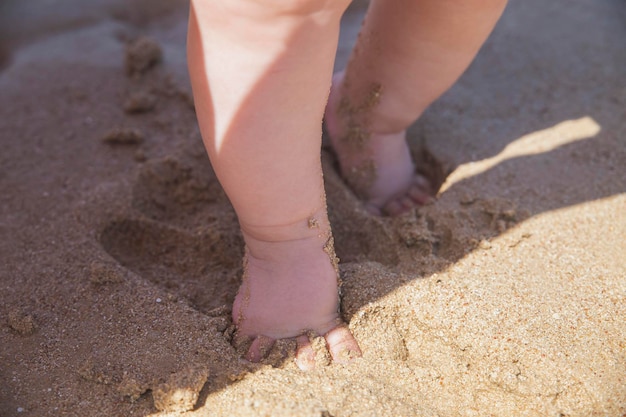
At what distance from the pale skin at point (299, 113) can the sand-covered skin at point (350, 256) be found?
7cm

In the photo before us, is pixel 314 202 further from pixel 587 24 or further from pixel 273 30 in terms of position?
pixel 587 24

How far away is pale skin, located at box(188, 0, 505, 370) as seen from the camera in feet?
2.78

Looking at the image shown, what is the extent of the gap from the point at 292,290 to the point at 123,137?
2.18 feet

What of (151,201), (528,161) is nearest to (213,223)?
(151,201)

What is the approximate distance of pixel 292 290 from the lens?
1006mm

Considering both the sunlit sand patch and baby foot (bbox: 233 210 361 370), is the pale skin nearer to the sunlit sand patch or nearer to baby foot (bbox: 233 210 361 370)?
baby foot (bbox: 233 210 361 370)

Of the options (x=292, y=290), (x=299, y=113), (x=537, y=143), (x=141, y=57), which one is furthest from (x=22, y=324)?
(x=537, y=143)

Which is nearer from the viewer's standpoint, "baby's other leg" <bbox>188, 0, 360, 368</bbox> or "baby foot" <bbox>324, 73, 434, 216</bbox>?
"baby's other leg" <bbox>188, 0, 360, 368</bbox>

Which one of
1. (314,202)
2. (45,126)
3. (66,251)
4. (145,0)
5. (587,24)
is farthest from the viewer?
(145,0)

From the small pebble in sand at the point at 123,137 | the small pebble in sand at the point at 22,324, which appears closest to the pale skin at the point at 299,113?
the small pebble in sand at the point at 22,324

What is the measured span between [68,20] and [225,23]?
138 cm

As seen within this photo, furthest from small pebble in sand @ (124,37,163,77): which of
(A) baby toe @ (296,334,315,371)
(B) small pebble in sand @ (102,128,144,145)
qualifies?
(A) baby toe @ (296,334,315,371)

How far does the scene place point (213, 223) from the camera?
1225 mm

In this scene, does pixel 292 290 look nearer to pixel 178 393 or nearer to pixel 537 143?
pixel 178 393
